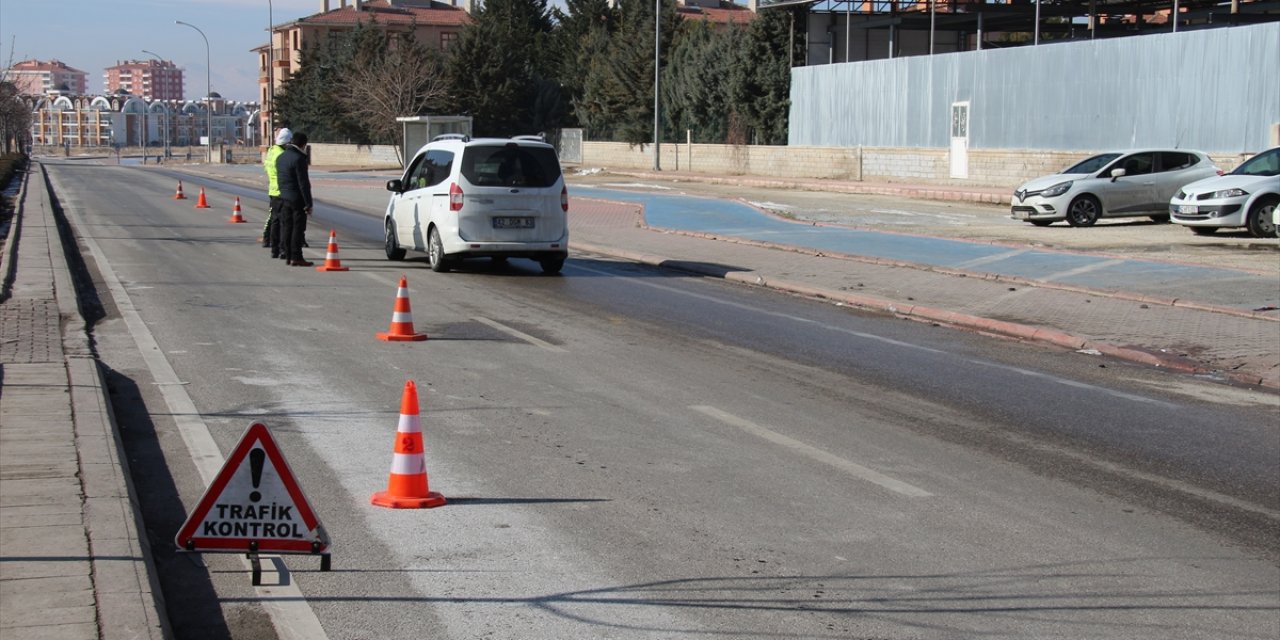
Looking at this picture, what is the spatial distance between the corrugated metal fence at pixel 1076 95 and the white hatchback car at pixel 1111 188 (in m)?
6.17

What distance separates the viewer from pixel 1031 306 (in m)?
15.1

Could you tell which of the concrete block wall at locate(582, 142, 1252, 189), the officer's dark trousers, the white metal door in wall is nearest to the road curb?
the officer's dark trousers

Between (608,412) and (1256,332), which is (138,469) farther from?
(1256,332)

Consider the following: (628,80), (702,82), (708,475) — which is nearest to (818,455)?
(708,475)

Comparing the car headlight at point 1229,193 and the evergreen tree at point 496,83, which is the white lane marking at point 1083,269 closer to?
the car headlight at point 1229,193

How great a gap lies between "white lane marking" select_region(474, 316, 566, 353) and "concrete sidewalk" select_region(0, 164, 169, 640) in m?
3.74

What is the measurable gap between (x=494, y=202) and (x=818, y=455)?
34.9 ft

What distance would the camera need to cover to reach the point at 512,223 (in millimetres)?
18094

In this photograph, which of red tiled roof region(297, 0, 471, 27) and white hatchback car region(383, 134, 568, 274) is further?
red tiled roof region(297, 0, 471, 27)

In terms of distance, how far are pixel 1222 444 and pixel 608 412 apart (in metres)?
3.94

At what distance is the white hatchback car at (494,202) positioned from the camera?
58.6ft

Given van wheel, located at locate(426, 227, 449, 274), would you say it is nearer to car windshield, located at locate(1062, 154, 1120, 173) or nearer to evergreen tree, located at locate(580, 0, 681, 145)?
car windshield, located at locate(1062, 154, 1120, 173)

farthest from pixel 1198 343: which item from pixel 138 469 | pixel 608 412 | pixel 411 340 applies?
pixel 138 469

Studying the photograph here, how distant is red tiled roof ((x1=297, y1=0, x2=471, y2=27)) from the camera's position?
4626 inches
